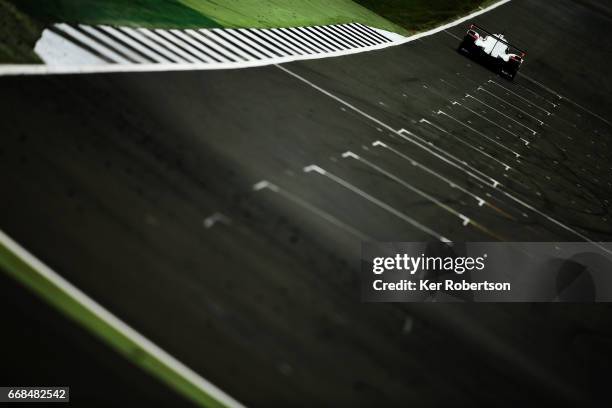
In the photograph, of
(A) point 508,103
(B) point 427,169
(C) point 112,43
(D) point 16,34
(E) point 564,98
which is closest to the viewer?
(D) point 16,34

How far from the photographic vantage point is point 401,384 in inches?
355

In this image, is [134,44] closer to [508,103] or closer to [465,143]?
[465,143]

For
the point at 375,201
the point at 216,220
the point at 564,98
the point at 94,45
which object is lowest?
the point at 216,220

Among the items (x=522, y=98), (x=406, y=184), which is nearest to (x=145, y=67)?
(x=406, y=184)

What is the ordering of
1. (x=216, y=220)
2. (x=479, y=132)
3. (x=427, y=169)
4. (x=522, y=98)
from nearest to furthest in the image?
1. (x=216, y=220)
2. (x=427, y=169)
3. (x=479, y=132)
4. (x=522, y=98)

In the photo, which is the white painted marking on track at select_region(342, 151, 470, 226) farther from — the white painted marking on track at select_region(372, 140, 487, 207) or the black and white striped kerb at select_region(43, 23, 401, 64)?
the black and white striped kerb at select_region(43, 23, 401, 64)

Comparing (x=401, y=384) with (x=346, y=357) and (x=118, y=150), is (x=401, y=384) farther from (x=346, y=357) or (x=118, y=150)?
(x=118, y=150)

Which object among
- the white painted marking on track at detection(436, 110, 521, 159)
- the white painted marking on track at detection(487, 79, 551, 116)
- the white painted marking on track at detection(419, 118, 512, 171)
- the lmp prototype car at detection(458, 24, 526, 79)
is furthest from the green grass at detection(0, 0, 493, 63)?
the white painted marking on track at detection(436, 110, 521, 159)

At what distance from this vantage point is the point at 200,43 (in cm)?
1808

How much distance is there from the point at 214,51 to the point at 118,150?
25.2ft

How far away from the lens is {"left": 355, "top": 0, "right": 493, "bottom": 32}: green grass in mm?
33688

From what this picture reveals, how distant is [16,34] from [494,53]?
23494 mm

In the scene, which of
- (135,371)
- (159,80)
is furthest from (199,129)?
(135,371)

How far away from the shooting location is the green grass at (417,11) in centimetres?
3369
